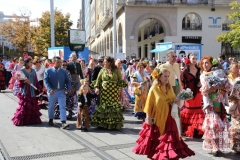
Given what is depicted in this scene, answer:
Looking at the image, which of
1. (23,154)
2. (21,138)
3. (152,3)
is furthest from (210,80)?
(152,3)

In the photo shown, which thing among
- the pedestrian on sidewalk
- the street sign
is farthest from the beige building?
the pedestrian on sidewalk

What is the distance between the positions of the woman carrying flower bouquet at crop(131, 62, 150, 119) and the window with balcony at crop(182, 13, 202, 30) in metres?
23.6

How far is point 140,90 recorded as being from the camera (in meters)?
9.16

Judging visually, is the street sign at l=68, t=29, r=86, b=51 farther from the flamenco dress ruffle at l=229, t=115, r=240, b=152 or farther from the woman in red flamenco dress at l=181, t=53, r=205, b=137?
the flamenco dress ruffle at l=229, t=115, r=240, b=152

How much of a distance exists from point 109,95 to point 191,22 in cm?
2642

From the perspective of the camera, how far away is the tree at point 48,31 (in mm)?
37781

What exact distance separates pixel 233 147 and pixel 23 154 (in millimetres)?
4264

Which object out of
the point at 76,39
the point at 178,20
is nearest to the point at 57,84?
the point at 76,39

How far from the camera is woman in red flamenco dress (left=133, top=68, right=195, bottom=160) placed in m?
4.60

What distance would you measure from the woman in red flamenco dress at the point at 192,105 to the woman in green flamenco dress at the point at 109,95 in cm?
167

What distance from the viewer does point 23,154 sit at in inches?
232

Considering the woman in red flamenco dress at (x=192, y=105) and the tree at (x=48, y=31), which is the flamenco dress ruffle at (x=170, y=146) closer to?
the woman in red flamenco dress at (x=192, y=105)

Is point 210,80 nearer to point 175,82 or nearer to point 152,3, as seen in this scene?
point 175,82

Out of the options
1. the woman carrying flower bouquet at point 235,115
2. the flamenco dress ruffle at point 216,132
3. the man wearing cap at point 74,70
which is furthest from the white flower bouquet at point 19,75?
the woman carrying flower bouquet at point 235,115
